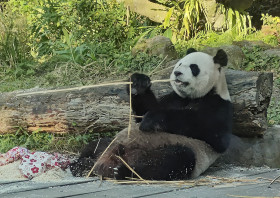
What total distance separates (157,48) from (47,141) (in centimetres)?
291

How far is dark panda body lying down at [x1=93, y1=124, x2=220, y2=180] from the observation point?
3.25 metres

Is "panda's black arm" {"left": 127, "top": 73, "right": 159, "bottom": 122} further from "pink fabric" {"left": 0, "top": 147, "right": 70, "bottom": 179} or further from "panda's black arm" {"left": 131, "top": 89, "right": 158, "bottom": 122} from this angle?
"pink fabric" {"left": 0, "top": 147, "right": 70, "bottom": 179}

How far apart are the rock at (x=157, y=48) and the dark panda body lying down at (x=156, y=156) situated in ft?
12.0

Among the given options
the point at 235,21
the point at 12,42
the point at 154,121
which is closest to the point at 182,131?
the point at 154,121

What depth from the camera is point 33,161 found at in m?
3.66

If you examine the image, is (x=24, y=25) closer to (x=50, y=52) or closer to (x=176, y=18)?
(x=50, y=52)

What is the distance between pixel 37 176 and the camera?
347 centimetres

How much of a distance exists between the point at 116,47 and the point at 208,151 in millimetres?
5540

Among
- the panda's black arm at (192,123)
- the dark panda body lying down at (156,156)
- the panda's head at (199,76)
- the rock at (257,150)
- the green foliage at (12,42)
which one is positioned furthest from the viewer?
the green foliage at (12,42)

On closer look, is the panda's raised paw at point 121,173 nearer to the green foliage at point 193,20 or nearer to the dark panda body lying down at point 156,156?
the dark panda body lying down at point 156,156

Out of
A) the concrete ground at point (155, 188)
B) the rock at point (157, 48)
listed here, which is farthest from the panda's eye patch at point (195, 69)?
the rock at point (157, 48)

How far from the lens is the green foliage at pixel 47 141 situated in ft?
15.8

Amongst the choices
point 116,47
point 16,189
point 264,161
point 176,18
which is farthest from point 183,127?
point 176,18

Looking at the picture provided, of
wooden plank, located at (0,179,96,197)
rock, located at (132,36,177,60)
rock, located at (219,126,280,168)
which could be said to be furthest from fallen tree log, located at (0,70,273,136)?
rock, located at (132,36,177,60)
